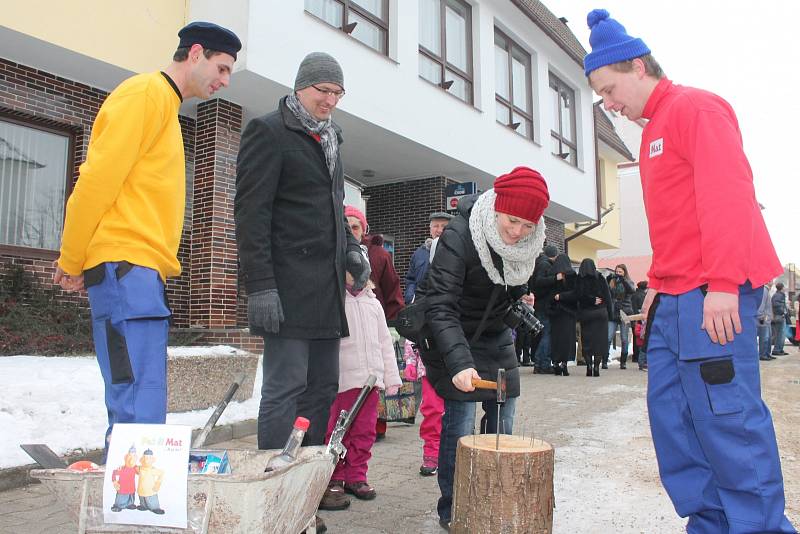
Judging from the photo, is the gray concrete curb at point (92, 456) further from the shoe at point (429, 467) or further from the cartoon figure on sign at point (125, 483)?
the shoe at point (429, 467)

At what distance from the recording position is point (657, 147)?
2.66 meters

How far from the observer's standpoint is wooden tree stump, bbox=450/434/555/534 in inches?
106

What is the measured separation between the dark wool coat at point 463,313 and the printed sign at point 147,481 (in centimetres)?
135

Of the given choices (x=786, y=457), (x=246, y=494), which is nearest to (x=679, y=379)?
(x=246, y=494)

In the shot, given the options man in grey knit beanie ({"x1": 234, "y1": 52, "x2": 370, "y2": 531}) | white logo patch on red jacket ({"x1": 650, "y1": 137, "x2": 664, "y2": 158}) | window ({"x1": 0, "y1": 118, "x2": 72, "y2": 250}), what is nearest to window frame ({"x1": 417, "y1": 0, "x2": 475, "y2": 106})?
window ({"x1": 0, "y1": 118, "x2": 72, "y2": 250})

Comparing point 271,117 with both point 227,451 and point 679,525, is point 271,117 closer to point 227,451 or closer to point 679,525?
point 227,451

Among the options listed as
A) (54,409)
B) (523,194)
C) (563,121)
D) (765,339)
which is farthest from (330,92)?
(765,339)

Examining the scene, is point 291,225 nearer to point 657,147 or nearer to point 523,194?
point 523,194

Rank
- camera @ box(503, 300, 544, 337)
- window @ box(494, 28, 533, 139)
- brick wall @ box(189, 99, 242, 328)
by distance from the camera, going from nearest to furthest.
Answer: camera @ box(503, 300, 544, 337), brick wall @ box(189, 99, 242, 328), window @ box(494, 28, 533, 139)

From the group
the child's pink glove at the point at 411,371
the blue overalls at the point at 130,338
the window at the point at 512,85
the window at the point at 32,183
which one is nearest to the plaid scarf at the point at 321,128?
the blue overalls at the point at 130,338

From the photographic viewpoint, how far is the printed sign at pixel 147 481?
6.16ft

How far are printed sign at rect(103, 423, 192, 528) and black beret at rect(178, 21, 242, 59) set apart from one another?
159 cm

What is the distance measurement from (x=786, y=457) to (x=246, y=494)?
15.9 feet

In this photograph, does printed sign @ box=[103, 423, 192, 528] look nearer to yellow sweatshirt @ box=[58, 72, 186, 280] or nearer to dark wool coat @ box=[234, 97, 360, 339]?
yellow sweatshirt @ box=[58, 72, 186, 280]
